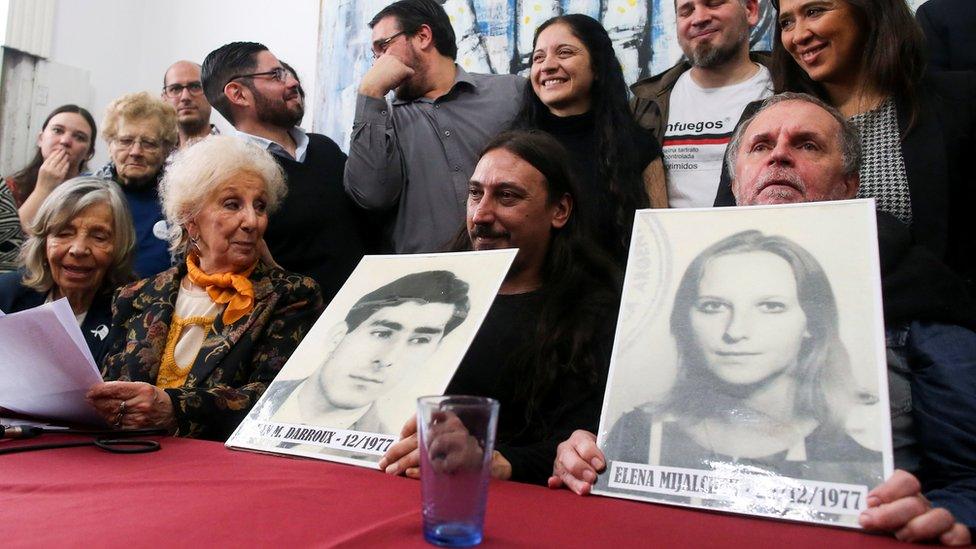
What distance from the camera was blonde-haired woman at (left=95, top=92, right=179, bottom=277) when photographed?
2.89 metres

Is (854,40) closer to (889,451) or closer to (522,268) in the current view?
(522,268)

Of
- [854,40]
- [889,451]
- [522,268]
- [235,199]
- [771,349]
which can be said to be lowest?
[889,451]

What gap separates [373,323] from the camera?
136cm

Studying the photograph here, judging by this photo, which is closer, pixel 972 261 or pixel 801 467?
pixel 801 467

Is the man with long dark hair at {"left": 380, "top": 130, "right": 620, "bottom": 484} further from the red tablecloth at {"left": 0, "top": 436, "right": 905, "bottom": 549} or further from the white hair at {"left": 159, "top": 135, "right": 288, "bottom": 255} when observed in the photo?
the white hair at {"left": 159, "top": 135, "right": 288, "bottom": 255}

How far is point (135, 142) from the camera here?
9.95 ft

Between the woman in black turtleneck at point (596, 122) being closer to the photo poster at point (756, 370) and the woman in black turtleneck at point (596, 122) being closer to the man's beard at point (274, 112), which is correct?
the man's beard at point (274, 112)

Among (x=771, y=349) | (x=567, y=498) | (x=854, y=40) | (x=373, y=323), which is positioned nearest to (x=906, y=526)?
(x=771, y=349)

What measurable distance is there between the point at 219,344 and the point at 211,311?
0.15 meters

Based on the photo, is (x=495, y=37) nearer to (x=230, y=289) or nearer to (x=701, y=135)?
(x=701, y=135)

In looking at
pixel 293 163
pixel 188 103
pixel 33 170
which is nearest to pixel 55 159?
pixel 33 170

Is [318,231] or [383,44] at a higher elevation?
[383,44]

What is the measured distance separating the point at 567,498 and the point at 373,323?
1.60ft

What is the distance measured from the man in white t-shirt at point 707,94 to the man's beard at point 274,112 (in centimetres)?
124
